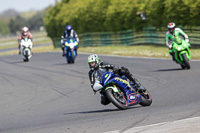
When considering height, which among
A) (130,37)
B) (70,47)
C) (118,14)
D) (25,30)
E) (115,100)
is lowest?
(115,100)

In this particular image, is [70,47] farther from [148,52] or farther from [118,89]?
[118,89]

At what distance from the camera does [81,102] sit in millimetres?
10578

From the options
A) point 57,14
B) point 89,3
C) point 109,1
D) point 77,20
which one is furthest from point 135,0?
point 57,14

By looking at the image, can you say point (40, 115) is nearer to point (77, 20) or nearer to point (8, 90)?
point (8, 90)

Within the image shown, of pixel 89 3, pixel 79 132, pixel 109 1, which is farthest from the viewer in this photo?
pixel 89 3

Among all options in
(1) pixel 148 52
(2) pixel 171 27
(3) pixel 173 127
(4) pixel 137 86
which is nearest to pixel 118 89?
(4) pixel 137 86

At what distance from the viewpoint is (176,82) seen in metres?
12.5

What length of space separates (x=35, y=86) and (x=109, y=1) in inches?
937

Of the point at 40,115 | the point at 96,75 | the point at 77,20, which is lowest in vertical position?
the point at 40,115

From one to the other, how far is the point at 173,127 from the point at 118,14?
2928 centimetres

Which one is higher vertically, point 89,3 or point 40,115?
point 89,3

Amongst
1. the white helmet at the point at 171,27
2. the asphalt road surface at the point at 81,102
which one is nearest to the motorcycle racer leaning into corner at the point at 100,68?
the asphalt road surface at the point at 81,102

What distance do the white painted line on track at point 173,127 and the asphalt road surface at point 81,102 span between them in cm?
24

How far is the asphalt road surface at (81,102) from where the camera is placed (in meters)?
7.01
